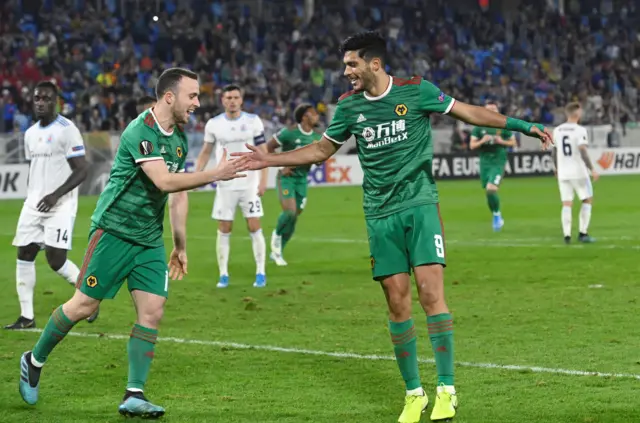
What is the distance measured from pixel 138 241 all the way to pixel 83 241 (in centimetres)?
1390

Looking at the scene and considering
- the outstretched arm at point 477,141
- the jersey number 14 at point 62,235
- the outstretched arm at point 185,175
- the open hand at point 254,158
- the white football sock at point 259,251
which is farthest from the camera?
the outstretched arm at point 477,141

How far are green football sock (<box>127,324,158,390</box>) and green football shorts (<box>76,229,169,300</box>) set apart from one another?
282 millimetres

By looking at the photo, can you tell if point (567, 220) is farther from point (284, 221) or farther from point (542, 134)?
point (542, 134)

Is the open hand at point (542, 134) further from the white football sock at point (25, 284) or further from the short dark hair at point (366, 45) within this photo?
the white football sock at point (25, 284)

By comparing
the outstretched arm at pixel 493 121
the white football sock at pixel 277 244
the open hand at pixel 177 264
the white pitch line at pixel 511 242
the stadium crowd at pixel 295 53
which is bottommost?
the white pitch line at pixel 511 242

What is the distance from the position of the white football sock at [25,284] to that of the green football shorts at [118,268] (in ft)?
13.0

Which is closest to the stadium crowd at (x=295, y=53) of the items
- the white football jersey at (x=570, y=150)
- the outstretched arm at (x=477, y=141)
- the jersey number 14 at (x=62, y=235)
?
the outstretched arm at (x=477, y=141)

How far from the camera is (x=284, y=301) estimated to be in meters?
13.3

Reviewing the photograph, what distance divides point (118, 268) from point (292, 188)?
9.96 metres

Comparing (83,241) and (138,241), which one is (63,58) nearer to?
(83,241)

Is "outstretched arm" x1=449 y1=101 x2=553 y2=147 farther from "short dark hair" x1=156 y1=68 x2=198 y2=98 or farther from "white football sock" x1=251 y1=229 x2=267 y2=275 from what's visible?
"white football sock" x1=251 y1=229 x2=267 y2=275

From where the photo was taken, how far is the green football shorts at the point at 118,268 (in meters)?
7.64

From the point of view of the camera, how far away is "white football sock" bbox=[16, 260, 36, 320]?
451 inches

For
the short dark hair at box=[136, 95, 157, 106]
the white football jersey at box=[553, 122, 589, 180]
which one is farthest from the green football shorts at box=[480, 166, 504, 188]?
A: the short dark hair at box=[136, 95, 157, 106]
